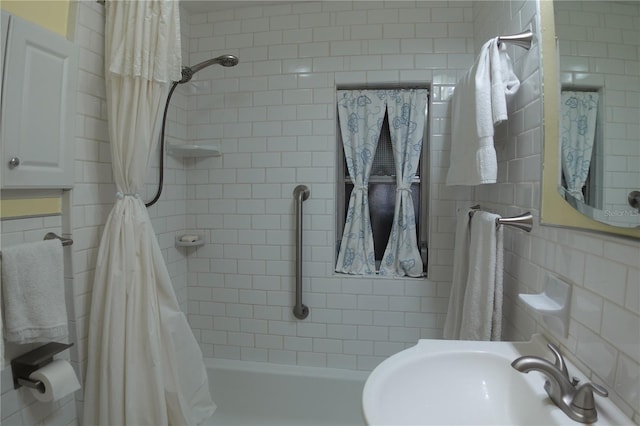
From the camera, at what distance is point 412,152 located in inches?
70.9

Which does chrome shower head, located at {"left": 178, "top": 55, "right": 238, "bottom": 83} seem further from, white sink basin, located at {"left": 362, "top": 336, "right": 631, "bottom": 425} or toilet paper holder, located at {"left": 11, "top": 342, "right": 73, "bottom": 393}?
white sink basin, located at {"left": 362, "top": 336, "right": 631, "bottom": 425}

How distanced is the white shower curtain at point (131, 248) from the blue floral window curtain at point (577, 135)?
1393mm

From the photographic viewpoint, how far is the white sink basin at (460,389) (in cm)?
71

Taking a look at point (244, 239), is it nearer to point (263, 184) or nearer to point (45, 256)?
point (263, 184)

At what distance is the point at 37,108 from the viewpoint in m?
1.05

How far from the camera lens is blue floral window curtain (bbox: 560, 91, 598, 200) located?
2.44 ft

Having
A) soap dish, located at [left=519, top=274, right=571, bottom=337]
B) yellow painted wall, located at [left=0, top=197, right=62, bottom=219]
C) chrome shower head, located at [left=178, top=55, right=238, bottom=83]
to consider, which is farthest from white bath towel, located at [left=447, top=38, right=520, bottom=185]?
yellow painted wall, located at [left=0, top=197, right=62, bottom=219]

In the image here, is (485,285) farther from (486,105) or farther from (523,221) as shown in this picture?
(486,105)

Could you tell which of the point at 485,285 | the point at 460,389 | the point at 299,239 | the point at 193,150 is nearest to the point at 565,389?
the point at 460,389

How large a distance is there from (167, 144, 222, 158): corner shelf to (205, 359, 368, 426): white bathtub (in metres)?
1.30

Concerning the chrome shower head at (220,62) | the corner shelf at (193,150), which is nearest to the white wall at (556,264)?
the chrome shower head at (220,62)

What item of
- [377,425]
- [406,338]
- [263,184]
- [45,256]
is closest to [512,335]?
[406,338]

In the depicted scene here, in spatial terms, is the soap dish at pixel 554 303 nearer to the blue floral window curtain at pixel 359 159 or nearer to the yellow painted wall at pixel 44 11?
the blue floral window curtain at pixel 359 159

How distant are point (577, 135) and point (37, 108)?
5.46ft
